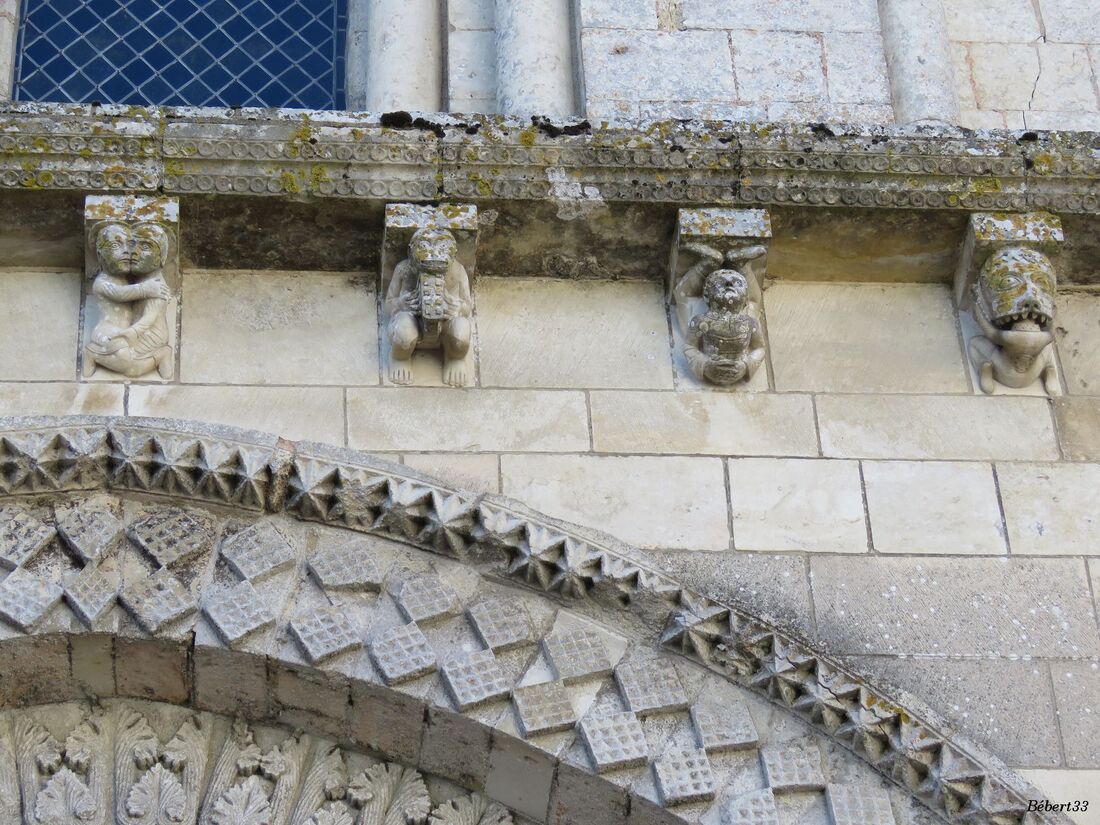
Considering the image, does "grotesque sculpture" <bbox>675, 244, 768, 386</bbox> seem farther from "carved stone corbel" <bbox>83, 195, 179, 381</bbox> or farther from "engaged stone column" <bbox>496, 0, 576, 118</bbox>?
"carved stone corbel" <bbox>83, 195, 179, 381</bbox>

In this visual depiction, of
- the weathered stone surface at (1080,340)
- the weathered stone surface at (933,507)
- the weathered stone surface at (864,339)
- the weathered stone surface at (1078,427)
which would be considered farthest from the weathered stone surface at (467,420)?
the weathered stone surface at (1080,340)

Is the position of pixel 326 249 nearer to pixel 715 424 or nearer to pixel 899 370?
pixel 715 424

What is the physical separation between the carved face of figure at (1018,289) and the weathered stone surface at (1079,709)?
1.30 meters

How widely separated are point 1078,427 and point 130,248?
342 centimetres

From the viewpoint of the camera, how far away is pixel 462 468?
6832 millimetres

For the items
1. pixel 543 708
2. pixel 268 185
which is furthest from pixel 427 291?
pixel 543 708

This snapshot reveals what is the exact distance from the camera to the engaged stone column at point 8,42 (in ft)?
26.7

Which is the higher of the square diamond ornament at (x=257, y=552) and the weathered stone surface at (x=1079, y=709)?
the square diamond ornament at (x=257, y=552)

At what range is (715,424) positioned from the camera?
23.1 feet

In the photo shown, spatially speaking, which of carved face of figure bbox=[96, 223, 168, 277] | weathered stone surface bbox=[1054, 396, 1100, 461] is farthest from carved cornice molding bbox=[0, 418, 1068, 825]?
weathered stone surface bbox=[1054, 396, 1100, 461]

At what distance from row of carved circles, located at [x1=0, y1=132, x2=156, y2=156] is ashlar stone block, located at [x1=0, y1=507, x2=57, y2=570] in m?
1.33

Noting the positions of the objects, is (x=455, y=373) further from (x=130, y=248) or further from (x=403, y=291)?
(x=130, y=248)

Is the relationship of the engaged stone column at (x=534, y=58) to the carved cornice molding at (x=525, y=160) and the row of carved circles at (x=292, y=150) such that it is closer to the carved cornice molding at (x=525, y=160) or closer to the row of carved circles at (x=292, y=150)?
the carved cornice molding at (x=525, y=160)

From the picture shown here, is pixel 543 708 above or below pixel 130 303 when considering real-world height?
below
